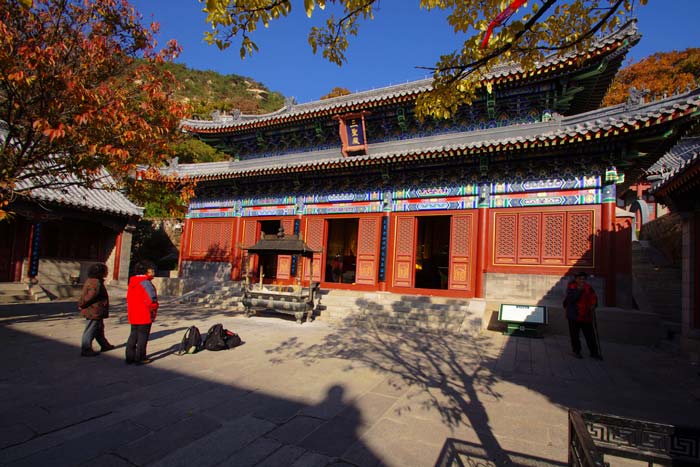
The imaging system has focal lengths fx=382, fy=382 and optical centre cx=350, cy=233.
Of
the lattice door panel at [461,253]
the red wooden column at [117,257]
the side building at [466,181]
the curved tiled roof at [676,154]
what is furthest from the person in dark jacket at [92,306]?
the curved tiled roof at [676,154]

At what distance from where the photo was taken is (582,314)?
6.43 meters

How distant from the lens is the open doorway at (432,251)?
15219mm

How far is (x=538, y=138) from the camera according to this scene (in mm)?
8492

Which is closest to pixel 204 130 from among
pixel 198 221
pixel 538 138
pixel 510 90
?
pixel 198 221

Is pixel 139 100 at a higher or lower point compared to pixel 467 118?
lower

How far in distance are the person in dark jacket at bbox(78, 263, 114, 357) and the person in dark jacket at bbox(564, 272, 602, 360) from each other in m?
7.42

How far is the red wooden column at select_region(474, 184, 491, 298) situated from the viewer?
9.80 m

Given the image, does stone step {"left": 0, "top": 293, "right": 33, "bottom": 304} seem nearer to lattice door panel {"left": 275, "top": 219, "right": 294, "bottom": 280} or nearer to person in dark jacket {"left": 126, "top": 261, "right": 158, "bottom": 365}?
lattice door panel {"left": 275, "top": 219, "right": 294, "bottom": 280}

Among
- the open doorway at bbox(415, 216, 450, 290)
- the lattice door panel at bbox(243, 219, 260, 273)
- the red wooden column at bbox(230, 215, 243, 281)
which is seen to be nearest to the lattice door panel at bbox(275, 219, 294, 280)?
the lattice door panel at bbox(243, 219, 260, 273)

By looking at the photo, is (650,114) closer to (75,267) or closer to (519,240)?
(519,240)

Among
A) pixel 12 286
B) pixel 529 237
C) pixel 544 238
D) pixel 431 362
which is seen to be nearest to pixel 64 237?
pixel 12 286

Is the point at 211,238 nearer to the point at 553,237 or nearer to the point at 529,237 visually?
the point at 529,237

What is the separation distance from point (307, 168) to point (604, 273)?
8.11 m

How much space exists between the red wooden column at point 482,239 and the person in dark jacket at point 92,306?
A: 8.07 metres
